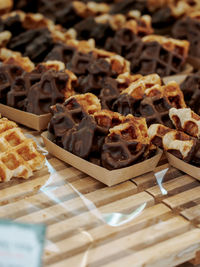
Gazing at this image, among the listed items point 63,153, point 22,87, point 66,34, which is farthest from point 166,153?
point 66,34

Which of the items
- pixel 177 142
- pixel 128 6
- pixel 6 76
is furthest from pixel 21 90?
pixel 128 6

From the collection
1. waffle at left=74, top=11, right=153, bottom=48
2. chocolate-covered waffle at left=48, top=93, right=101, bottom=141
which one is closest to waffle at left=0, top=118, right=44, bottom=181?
chocolate-covered waffle at left=48, top=93, right=101, bottom=141

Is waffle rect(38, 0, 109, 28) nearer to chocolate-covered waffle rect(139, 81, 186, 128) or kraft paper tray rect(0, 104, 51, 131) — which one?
kraft paper tray rect(0, 104, 51, 131)

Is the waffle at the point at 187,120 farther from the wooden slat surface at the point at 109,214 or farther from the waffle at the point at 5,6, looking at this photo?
the waffle at the point at 5,6

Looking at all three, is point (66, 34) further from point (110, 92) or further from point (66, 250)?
point (66, 250)

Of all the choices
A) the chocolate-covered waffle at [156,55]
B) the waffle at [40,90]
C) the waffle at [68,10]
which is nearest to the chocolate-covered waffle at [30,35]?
the waffle at [68,10]

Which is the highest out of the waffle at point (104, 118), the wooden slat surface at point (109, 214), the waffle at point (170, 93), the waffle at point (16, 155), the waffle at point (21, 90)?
the waffle at point (170, 93)

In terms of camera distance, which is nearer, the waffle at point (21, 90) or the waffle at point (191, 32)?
the waffle at point (21, 90)

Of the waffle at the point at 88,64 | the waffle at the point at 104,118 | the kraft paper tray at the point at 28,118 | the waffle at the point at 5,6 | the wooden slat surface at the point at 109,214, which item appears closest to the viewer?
the wooden slat surface at the point at 109,214
